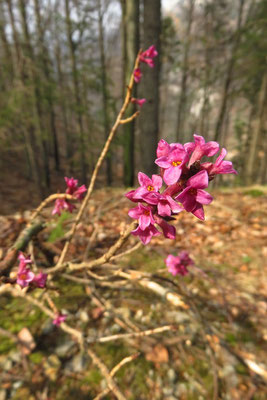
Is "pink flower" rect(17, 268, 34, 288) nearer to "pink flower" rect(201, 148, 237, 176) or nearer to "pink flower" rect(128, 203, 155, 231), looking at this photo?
"pink flower" rect(128, 203, 155, 231)

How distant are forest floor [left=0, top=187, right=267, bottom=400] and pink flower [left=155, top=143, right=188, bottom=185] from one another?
1060 mm

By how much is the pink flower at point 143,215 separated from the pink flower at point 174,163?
0.15m

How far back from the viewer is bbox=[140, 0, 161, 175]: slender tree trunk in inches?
193

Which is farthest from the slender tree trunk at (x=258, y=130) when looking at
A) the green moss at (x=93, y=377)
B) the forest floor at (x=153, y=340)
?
the green moss at (x=93, y=377)

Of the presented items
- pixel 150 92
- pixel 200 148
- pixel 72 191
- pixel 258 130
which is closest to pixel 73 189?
pixel 72 191

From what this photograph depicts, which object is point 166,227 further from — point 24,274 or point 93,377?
point 93,377

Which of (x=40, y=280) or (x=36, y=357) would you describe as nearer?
(x=40, y=280)

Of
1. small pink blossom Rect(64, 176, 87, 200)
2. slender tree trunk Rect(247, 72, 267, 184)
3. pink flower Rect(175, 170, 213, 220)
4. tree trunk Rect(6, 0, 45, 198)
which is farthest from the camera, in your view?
slender tree trunk Rect(247, 72, 267, 184)

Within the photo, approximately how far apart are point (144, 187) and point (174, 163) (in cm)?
14

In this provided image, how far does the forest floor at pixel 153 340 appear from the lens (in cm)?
166

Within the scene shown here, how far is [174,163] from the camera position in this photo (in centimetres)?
80

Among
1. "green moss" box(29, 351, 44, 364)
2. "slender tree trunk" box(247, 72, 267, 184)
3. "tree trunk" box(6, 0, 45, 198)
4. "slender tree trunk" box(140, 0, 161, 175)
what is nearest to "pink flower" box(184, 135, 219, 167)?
"green moss" box(29, 351, 44, 364)

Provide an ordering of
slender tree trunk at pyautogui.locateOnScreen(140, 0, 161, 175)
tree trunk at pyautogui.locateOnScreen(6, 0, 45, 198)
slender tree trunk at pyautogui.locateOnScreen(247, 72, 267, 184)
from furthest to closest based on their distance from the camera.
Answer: slender tree trunk at pyautogui.locateOnScreen(247, 72, 267, 184), tree trunk at pyautogui.locateOnScreen(6, 0, 45, 198), slender tree trunk at pyautogui.locateOnScreen(140, 0, 161, 175)

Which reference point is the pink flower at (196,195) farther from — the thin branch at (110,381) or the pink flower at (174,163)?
the thin branch at (110,381)
